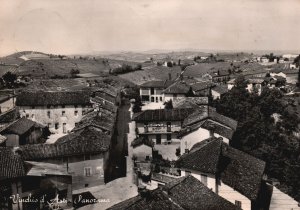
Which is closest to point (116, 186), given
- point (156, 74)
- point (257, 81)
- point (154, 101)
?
point (154, 101)

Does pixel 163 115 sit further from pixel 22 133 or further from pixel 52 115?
pixel 52 115

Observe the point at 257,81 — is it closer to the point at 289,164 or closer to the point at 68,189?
the point at 289,164

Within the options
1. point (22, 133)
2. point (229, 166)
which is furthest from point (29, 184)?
point (22, 133)

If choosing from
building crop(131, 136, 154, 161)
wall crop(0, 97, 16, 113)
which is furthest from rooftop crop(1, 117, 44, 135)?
wall crop(0, 97, 16, 113)

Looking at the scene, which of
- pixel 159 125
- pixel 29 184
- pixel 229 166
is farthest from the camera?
pixel 159 125

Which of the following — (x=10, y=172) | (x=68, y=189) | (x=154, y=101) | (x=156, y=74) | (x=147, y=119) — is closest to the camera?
(x=10, y=172)

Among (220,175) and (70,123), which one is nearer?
(220,175)

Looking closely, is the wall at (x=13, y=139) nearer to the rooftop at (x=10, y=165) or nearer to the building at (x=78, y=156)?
the building at (x=78, y=156)
